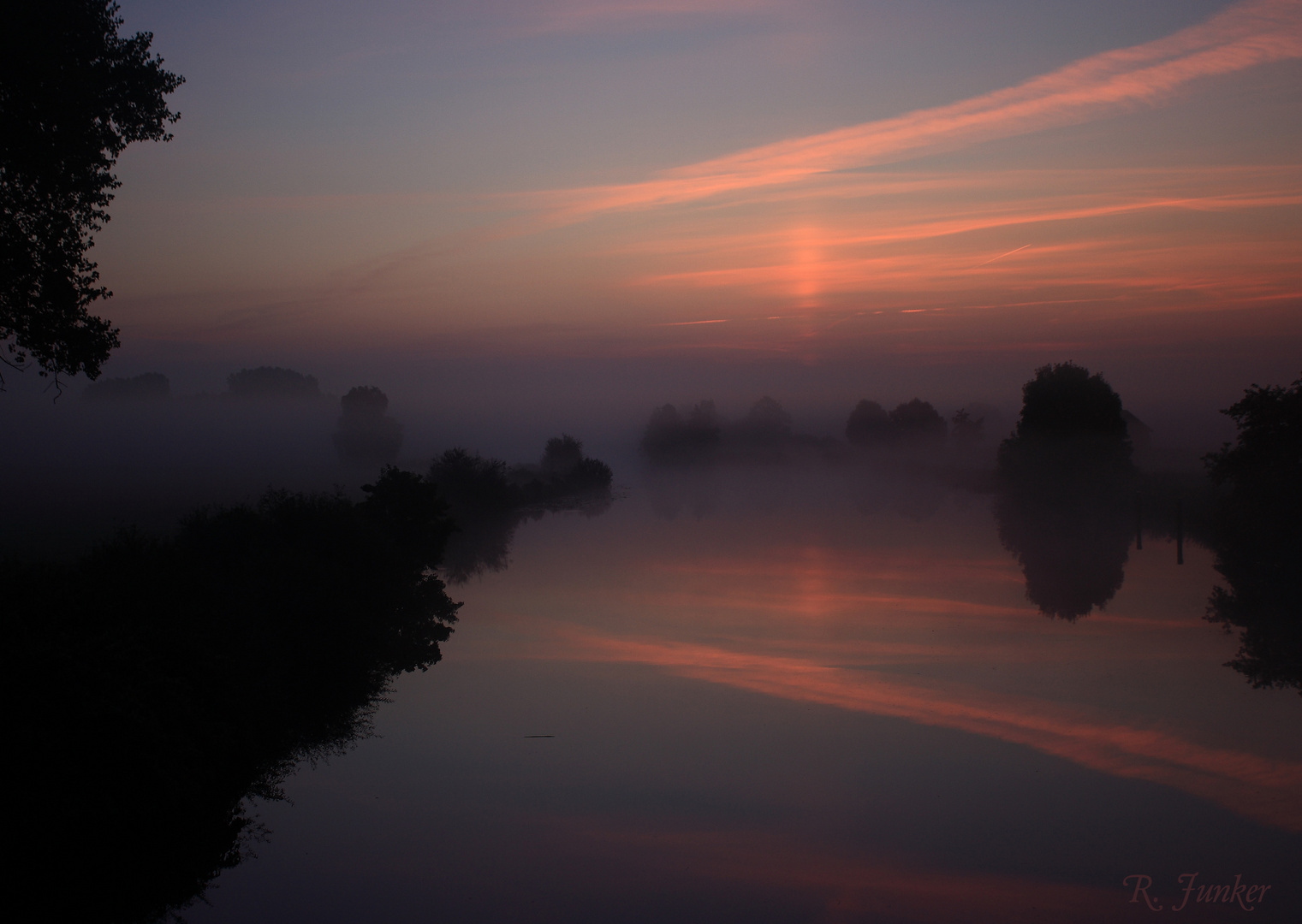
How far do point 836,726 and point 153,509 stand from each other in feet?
124

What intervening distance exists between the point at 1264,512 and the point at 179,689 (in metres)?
20.4

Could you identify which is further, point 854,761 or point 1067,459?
point 1067,459

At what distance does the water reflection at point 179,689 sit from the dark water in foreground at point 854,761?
1.29 metres

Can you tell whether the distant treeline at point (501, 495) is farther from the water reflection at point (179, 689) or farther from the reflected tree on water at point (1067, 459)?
the reflected tree on water at point (1067, 459)

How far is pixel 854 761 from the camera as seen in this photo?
1070cm

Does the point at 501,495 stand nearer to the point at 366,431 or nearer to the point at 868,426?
the point at 366,431

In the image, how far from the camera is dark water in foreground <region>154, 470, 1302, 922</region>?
25.5 ft

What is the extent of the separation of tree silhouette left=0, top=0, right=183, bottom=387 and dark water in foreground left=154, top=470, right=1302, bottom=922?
7.26 metres

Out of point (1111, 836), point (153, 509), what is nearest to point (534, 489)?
point (153, 509)

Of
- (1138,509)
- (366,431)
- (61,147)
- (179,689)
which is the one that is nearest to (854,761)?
(179,689)

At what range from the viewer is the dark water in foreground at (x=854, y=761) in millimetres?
7770

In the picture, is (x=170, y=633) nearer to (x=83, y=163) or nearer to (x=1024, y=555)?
(x=83, y=163)

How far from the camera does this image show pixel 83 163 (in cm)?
1141

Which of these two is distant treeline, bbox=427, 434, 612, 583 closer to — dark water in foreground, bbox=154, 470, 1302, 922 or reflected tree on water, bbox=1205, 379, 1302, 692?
dark water in foreground, bbox=154, 470, 1302, 922
